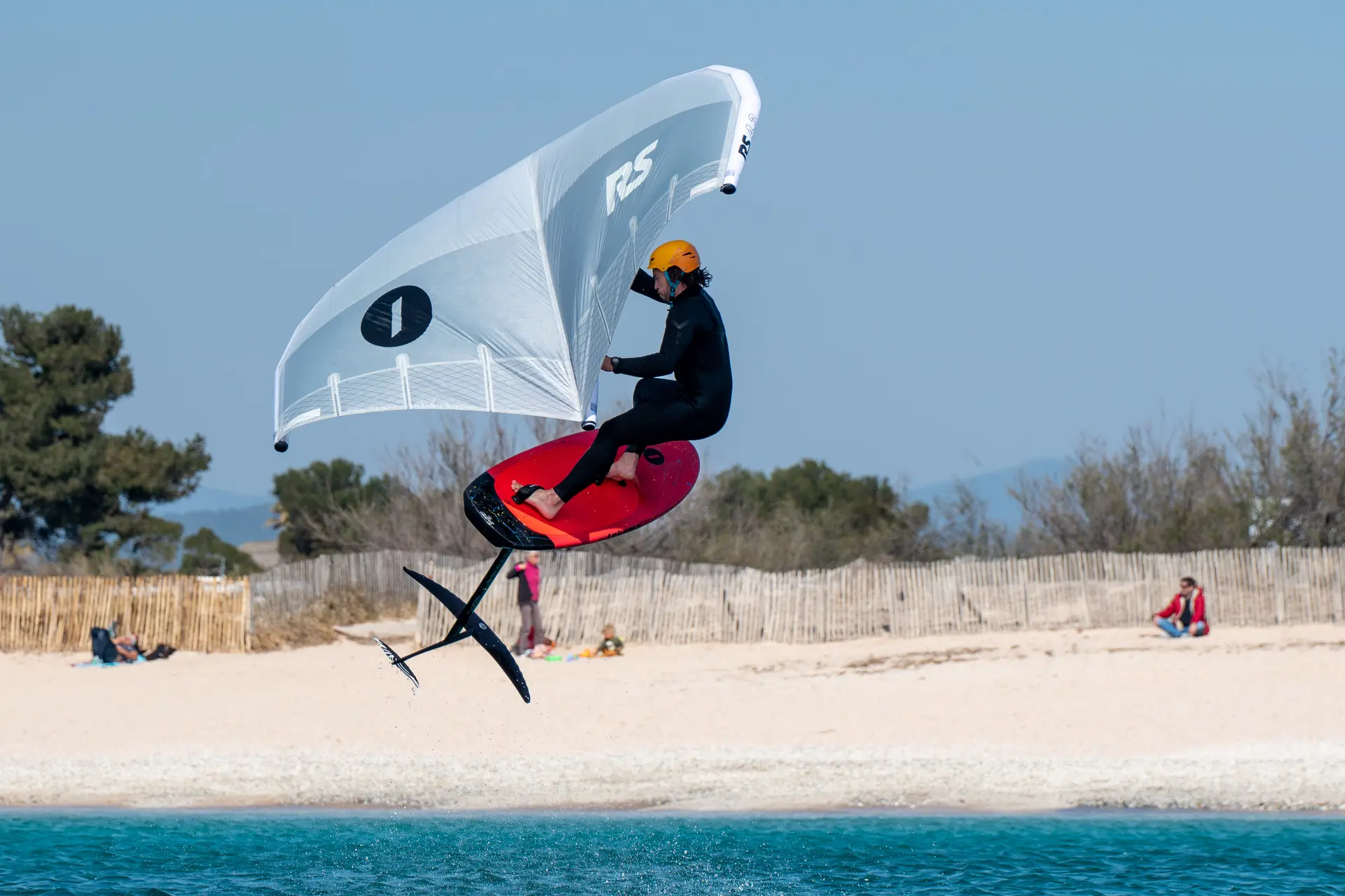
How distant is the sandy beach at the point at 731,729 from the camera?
1847 centimetres

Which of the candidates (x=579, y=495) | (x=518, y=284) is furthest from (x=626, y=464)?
(x=518, y=284)

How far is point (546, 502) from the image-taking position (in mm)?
10297

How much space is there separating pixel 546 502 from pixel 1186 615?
16.2 meters

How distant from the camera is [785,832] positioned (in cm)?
1702

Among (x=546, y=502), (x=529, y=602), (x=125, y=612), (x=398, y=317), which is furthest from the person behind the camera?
(x=125, y=612)

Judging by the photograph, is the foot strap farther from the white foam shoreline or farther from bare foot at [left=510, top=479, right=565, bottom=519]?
the white foam shoreline

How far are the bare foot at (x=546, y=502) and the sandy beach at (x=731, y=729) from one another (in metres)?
8.28

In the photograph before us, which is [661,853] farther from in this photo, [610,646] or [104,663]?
[104,663]

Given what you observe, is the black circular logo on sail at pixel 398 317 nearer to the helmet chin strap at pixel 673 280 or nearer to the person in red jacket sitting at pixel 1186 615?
the helmet chin strap at pixel 673 280

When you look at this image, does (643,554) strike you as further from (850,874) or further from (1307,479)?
(850,874)

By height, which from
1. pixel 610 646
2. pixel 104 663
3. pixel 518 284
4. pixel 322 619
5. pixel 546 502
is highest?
pixel 518 284

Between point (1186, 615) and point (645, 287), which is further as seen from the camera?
point (1186, 615)

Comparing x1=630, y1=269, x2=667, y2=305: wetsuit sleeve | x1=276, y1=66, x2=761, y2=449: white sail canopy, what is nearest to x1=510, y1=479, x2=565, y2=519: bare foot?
x1=276, y1=66, x2=761, y2=449: white sail canopy

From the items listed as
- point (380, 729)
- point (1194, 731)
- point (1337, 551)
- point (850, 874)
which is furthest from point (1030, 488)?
Result: point (850, 874)
